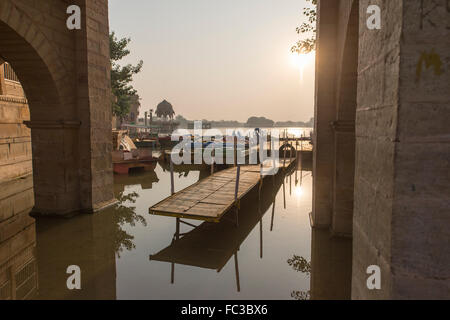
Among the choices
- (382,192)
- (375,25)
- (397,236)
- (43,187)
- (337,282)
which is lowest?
(337,282)

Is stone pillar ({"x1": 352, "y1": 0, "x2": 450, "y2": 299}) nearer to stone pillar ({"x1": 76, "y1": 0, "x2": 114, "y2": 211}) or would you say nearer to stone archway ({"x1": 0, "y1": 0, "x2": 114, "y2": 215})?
stone archway ({"x1": 0, "y1": 0, "x2": 114, "y2": 215})

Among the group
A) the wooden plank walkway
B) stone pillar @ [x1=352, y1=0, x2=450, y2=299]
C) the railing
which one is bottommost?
the wooden plank walkway

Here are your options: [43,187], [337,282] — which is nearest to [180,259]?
[337,282]

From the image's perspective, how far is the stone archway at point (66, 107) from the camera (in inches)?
303

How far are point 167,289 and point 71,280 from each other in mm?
1601

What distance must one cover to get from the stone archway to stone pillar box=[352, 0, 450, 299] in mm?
7793

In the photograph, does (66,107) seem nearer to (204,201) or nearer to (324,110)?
(204,201)

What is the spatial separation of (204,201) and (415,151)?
19.8ft

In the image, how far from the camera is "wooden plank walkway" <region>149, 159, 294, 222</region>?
6.68 m

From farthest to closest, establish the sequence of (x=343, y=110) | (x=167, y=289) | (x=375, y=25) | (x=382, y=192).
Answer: (x=343, y=110), (x=167, y=289), (x=375, y=25), (x=382, y=192)

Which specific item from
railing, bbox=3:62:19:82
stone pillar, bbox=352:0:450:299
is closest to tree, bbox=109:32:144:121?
railing, bbox=3:62:19:82

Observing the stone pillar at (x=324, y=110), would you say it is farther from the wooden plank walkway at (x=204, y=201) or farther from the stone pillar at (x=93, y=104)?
the stone pillar at (x=93, y=104)

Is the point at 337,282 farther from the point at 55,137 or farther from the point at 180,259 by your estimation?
the point at 55,137

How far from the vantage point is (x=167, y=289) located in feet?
15.9
